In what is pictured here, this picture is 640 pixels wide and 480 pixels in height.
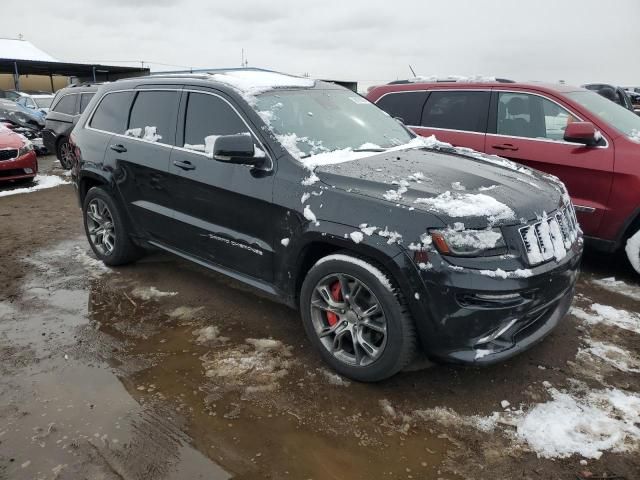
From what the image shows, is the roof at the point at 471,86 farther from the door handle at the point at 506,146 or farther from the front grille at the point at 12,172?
the front grille at the point at 12,172

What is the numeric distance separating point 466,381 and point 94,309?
3001mm

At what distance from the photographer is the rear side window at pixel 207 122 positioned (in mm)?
3680

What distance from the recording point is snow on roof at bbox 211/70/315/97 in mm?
3758

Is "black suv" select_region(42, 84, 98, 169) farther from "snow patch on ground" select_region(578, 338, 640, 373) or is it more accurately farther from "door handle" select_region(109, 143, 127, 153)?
"snow patch on ground" select_region(578, 338, 640, 373)

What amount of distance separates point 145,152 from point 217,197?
1.06m

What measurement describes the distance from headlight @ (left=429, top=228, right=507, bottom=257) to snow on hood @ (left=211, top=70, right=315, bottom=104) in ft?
5.77

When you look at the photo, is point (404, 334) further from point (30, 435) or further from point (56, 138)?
point (56, 138)

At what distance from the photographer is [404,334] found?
9.21 ft

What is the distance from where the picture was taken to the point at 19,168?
30.3 feet

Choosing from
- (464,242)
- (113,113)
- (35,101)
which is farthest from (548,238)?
(35,101)

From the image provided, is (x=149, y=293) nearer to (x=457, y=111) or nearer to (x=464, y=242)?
(x=464, y=242)

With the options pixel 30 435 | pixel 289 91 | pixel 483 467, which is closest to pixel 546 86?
pixel 289 91

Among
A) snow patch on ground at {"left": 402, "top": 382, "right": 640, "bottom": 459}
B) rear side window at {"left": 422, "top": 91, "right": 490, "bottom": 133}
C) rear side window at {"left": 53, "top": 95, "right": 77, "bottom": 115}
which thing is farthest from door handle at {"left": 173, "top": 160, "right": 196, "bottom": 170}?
rear side window at {"left": 53, "top": 95, "right": 77, "bottom": 115}

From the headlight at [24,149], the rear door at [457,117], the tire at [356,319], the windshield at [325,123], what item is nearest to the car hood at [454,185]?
the windshield at [325,123]
